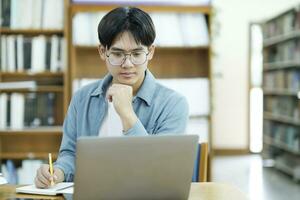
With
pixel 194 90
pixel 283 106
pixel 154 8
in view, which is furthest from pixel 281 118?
pixel 154 8

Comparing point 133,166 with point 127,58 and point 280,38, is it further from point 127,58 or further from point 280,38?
point 280,38

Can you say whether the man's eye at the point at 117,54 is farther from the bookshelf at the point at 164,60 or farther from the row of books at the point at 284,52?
the row of books at the point at 284,52

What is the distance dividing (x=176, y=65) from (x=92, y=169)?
3077 millimetres

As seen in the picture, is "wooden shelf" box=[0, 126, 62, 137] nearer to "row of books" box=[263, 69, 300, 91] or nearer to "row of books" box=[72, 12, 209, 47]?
"row of books" box=[72, 12, 209, 47]

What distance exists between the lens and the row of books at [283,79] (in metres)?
5.95

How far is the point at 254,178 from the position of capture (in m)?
5.87

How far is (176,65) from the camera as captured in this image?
4.17 metres

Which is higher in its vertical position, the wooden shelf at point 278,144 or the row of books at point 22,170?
the row of books at point 22,170

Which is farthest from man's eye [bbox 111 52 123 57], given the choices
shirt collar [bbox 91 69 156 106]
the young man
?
shirt collar [bbox 91 69 156 106]

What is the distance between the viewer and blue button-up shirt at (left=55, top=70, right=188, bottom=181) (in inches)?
67.1

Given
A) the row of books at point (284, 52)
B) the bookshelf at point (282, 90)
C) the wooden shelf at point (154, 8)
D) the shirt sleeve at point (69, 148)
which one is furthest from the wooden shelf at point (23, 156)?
the row of books at point (284, 52)

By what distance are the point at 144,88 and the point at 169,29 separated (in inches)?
91.6

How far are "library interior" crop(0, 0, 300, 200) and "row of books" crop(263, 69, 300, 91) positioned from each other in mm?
20

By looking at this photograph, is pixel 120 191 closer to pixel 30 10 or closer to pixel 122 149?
pixel 122 149
